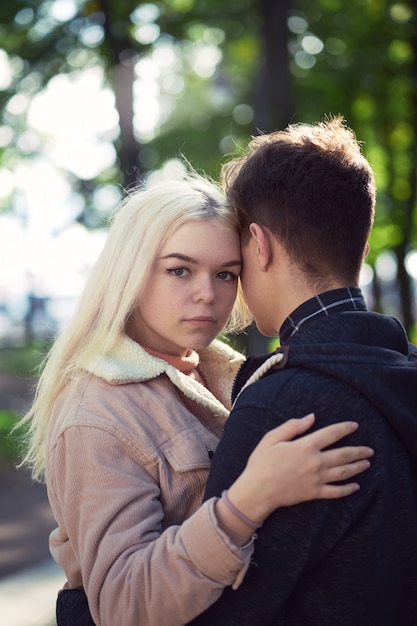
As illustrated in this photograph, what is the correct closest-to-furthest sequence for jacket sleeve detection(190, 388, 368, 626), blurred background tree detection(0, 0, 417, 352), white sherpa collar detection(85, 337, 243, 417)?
jacket sleeve detection(190, 388, 368, 626) → white sherpa collar detection(85, 337, 243, 417) → blurred background tree detection(0, 0, 417, 352)

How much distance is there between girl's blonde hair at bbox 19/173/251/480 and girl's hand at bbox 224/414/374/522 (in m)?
0.78

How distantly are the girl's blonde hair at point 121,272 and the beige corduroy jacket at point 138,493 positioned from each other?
0.09 m

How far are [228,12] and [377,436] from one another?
10364 millimetres

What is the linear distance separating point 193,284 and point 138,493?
2.29 feet

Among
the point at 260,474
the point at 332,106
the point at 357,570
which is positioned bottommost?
the point at 357,570

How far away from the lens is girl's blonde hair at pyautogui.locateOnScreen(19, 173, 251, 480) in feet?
8.91

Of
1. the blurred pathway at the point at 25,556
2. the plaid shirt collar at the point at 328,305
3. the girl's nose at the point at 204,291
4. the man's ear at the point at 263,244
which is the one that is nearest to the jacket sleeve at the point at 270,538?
the plaid shirt collar at the point at 328,305

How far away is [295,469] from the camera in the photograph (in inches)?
83.0

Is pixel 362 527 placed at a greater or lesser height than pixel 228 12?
lesser

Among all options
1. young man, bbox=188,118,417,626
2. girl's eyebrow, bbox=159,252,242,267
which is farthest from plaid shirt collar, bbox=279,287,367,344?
girl's eyebrow, bbox=159,252,242,267

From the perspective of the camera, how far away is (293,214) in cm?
242

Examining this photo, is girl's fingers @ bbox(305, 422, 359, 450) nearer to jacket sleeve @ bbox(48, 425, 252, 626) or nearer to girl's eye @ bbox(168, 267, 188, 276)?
jacket sleeve @ bbox(48, 425, 252, 626)

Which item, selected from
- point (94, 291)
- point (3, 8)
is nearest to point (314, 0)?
point (3, 8)

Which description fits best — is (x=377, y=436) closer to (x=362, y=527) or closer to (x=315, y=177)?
(x=362, y=527)
